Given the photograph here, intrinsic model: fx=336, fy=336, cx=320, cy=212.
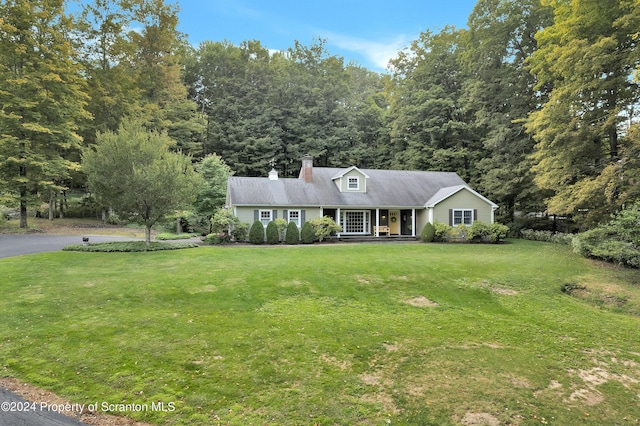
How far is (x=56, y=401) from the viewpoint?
441 cm

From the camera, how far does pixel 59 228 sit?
24.0 meters

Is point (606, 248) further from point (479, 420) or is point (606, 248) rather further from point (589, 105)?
point (479, 420)

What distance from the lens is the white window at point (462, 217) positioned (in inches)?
918

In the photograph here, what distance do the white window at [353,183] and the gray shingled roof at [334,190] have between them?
53cm

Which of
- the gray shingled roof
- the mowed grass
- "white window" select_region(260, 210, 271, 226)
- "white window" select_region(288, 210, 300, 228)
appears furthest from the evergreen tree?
"white window" select_region(260, 210, 271, 226)

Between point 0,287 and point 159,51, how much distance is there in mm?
30703

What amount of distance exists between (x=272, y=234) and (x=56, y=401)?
1574 centimetres

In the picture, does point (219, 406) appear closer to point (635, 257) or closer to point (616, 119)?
point (635, 257)

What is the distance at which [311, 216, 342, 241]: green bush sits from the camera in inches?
826

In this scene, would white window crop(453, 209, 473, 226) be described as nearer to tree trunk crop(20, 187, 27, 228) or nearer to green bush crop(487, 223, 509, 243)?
green bush crop(487, 223, 509, 243)

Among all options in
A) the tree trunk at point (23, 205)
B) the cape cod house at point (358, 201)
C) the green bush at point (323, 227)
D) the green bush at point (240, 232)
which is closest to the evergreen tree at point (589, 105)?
the cape cod house at point (358, 201)

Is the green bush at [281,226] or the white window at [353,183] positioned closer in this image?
the green bush at [281,226]

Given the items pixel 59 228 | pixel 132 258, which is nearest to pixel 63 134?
pixel 59 228

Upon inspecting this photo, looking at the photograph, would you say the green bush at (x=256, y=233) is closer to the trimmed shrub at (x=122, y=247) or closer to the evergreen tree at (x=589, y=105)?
the trimmed shrub at (x=122, y=247)
